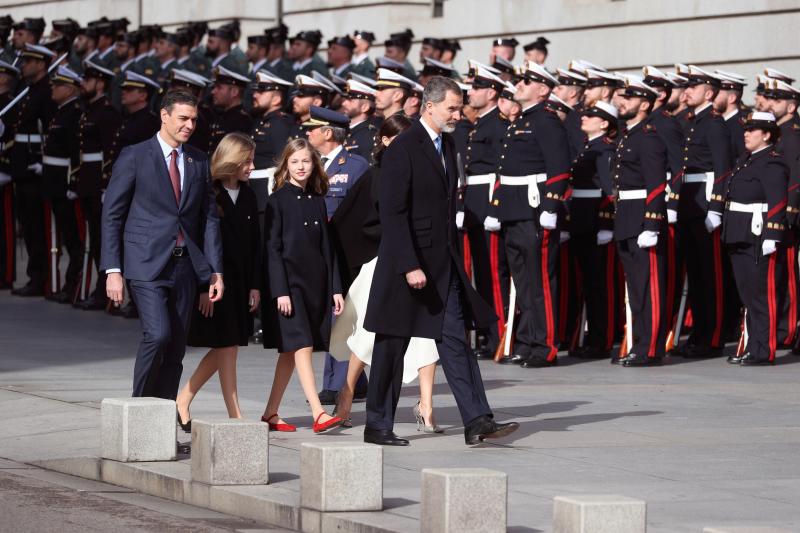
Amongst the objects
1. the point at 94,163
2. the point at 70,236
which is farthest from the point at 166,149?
the point at 70,236

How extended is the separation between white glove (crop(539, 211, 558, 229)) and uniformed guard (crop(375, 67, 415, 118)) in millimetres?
1337

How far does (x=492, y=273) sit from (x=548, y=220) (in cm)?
114

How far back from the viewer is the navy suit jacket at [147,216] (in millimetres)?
9969

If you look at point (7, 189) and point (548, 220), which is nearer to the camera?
point (548, 220)

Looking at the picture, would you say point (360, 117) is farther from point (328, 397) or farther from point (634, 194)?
point (328, 397)

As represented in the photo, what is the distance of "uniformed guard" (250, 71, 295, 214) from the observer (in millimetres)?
15766

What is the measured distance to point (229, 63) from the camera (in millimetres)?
21891

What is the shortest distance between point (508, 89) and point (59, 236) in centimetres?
572

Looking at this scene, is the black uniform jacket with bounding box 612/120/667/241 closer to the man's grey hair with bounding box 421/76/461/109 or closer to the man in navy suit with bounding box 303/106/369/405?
the man in navy suit with bounding box 303/106/369/405

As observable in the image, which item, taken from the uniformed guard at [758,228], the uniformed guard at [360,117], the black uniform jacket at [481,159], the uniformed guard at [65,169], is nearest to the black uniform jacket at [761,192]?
the uniformed guard at [758,228]

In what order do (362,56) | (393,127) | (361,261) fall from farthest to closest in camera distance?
(362,56), (361,261), (393,127)

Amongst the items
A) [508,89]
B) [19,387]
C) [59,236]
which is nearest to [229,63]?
[59,236]

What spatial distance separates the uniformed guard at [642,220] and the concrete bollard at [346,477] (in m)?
6.80

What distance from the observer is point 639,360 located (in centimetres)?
1481
